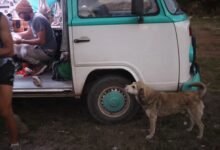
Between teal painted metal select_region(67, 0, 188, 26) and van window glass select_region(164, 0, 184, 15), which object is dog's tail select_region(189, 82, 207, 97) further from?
van window glass select_region(164, 0, 184, 15)

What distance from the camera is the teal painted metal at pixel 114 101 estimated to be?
5.76 metres

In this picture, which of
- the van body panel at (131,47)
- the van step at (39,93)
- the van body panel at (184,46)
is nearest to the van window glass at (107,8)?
the van body panel at (131,47)

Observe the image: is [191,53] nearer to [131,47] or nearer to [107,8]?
[131,47]

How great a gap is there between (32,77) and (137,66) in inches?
67.0

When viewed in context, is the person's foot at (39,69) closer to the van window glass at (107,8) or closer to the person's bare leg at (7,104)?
the van window glass at (107,8)

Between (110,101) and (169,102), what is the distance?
818 millimetres

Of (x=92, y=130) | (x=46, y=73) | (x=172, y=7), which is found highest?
(x=172, y=7)

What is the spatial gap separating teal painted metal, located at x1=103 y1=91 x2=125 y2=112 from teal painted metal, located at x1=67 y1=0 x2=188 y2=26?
0.98 meters

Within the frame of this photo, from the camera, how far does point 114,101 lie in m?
5.76

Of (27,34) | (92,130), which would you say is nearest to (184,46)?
(92,130)

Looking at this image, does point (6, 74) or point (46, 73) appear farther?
point (46, 73)

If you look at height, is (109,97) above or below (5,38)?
below

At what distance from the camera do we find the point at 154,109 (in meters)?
5.49

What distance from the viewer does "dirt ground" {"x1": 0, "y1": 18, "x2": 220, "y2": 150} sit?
5344 mm
